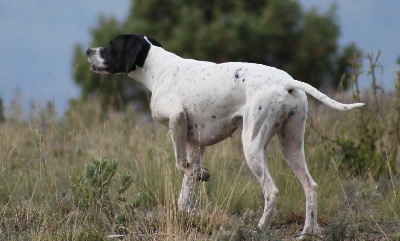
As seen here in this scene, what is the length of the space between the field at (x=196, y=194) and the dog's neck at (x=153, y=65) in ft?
2.03

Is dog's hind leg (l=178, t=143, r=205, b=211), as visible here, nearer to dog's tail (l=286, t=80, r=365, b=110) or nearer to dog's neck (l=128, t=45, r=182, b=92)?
dog's neck (l=128, t=45, r=182, b=92)

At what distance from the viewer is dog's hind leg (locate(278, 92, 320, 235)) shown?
6.02 m

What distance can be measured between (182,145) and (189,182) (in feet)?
1.51

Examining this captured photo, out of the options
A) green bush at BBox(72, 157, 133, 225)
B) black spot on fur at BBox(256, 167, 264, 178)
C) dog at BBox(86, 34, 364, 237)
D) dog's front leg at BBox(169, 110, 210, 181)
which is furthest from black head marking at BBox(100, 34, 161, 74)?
black spot on fur at BBox(256, 167, 264, 178)

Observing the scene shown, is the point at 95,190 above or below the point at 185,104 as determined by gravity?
below

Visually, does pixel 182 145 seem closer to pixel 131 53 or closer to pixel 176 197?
pixel 176 197

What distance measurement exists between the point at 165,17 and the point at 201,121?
2003 cm

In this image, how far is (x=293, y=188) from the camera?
24.9ft

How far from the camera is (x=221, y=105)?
6.22m

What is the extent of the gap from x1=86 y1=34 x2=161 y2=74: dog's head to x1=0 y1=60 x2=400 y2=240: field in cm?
71

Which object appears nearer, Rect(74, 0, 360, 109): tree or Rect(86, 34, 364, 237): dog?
Rect(86, 34, 364, 237): dog

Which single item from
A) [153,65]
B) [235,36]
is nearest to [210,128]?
[153,65]

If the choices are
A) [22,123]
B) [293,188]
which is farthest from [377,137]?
[22,123]

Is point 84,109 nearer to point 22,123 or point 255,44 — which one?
point 22,123
